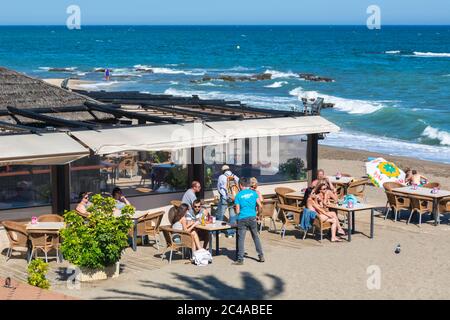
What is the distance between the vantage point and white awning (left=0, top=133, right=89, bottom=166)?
11.9 meters

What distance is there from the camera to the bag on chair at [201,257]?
40.2 ft

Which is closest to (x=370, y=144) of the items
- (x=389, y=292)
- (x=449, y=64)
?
(x=389, y=292)

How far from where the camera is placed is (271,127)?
1488 cm

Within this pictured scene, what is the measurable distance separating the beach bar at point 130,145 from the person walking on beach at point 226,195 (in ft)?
2.02

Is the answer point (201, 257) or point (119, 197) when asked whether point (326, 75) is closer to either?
point (119, 197)

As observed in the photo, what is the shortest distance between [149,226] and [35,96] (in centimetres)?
453

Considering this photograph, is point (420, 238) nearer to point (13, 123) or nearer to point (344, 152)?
point (13, 123)

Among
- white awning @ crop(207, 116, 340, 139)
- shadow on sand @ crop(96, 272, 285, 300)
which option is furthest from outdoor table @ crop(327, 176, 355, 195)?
shadow on sand @ crop(96, 272, 285, 300)

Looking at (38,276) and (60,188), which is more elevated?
(60,188)

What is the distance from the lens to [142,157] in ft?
48.8

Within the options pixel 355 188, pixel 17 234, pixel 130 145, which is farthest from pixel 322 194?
pixel 17 234

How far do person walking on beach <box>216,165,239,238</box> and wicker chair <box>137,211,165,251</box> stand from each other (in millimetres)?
1232

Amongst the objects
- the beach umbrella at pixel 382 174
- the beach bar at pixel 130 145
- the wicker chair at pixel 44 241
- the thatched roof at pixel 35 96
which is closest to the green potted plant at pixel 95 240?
the wicker chair at pixel 44 241

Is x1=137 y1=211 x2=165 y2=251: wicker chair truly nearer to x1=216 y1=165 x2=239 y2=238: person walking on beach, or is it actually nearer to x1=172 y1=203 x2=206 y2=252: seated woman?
x1=172 y1=203 x2=206 y2=252: seated woman
